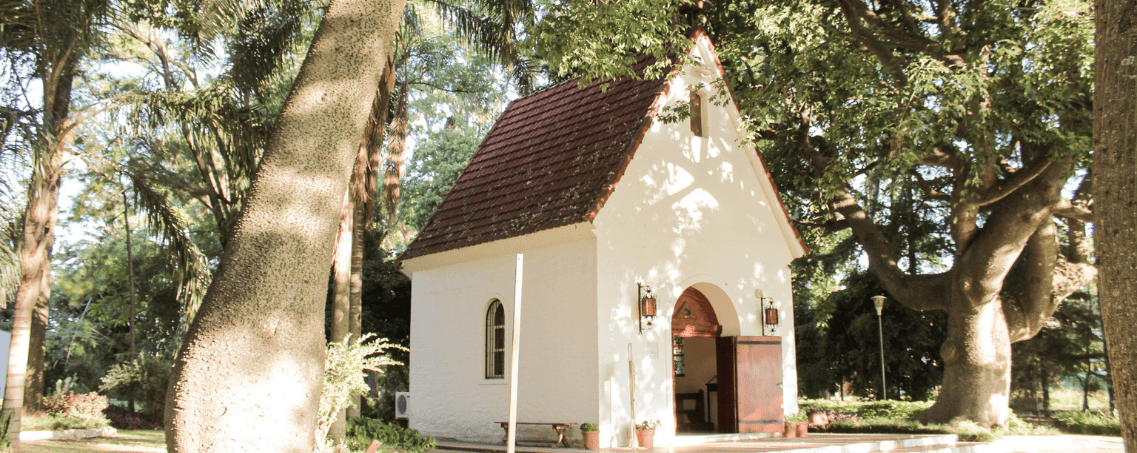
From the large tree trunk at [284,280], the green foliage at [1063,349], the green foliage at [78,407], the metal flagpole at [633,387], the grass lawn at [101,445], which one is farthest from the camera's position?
the green foliage at [1063,349]

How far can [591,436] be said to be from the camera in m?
13.3

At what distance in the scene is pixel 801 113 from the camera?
18.3m

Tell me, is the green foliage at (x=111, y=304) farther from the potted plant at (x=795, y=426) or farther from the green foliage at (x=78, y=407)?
the potted plant at (x=795, y=426)

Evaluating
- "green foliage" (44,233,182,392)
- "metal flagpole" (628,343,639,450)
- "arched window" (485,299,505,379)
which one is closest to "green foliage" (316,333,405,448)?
"metal flagpole" (628,343,639,450)

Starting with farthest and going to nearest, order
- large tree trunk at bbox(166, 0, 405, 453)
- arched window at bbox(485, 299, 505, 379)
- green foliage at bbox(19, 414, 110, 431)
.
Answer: arched window at bbox(485, 299, 505, 379) < green foliage at bbox(19, 414, 110, 431) < large tree trunk at bbox(166, 0, 405, 453)

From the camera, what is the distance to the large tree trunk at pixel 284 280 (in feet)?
18.8

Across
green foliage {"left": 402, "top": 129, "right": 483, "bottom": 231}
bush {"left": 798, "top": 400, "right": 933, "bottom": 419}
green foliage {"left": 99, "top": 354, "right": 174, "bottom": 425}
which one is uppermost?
green foliage {"left": 402, "top": 129, "right": 483, "bottom": 231}

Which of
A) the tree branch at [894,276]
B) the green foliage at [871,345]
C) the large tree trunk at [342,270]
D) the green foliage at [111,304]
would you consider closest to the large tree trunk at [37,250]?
the large tree trunk at [342,270]

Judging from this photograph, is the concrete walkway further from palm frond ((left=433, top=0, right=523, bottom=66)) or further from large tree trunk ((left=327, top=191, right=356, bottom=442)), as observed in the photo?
palm frond ((left=433, top=0, right=523, bottom=66))

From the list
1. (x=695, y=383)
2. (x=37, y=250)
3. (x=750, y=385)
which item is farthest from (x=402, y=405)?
(x=750, y=385)

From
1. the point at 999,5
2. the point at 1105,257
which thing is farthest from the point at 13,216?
the point at 999,5

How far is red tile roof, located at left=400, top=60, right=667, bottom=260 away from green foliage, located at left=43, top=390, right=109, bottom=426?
7.38 m

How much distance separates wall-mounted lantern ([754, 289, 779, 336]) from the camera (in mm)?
16391

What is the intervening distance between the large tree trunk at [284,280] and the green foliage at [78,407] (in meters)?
12.9
